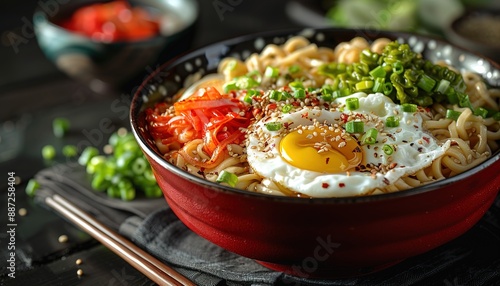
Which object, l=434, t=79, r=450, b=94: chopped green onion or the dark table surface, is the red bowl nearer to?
the dark table surface

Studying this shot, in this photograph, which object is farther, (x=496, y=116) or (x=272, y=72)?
(x=272, y=72)

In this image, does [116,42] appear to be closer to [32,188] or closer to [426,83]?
[32,188]

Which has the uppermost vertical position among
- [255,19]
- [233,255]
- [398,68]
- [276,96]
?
[398,68]

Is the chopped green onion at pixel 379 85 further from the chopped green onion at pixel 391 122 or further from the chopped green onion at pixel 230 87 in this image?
the chopped green onion at pixel 230 87

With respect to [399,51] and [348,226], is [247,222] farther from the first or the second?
[399,51]

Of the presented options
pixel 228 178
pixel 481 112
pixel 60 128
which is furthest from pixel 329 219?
pixel 60 128

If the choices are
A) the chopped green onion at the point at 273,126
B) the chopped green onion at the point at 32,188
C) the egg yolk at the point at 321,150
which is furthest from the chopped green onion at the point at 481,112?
the chopped green onion at the point at 32,188
